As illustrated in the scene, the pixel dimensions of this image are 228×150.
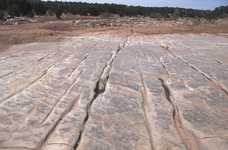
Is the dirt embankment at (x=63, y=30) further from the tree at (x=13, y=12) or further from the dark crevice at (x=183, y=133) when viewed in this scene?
the dark crevice at (x=183, y=133)

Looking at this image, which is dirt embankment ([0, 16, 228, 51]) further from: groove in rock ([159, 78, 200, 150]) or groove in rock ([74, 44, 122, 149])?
groove in rock ([159, 78, 200, 150])

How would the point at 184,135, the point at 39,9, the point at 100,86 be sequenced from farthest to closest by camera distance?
1. the point at 39,9
2. the point at 100,86
3. the point at 184,135

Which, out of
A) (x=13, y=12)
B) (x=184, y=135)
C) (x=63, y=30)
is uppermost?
(x=13, y=12)

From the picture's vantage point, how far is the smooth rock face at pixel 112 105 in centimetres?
170

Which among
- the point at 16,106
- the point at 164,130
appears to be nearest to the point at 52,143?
the point at 16,106

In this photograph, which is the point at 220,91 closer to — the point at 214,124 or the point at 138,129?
the point at 214,124

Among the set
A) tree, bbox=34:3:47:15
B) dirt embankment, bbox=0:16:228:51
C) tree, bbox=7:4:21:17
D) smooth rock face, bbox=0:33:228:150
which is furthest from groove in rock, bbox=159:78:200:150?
tree, bbox=34:3:47:15

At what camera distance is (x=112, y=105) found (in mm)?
2295

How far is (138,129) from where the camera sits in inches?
73.5

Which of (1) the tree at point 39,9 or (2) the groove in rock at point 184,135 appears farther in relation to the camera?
(1) the tree at point 39,9

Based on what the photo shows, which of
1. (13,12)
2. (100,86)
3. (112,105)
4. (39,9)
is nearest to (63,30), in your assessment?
(100,86)

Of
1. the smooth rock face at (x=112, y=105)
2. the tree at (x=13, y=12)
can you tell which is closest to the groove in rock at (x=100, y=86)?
the smooth rock face at (x=112, y=105)

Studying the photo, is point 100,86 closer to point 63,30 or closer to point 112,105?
point 112,105

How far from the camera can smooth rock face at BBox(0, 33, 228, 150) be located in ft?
5.57
